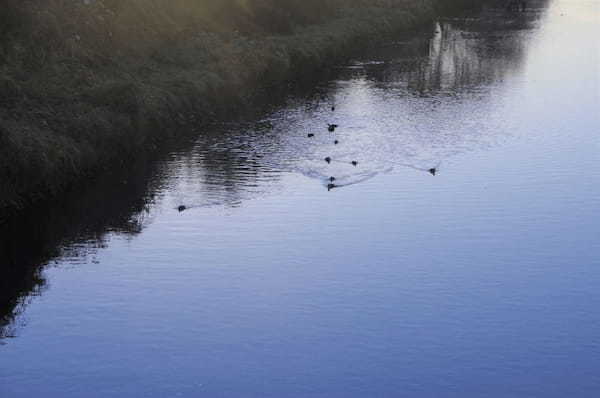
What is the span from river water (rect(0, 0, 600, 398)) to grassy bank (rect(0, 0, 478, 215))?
1.18m

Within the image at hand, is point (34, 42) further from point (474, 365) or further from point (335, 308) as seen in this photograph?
point (474, 365)

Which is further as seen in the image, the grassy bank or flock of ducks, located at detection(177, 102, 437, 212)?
the grassy bank

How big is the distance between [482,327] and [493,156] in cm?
1271

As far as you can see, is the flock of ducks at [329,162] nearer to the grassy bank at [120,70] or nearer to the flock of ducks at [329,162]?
the flock of ducks at [329,162]

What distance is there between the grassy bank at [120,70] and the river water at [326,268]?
3.88 ft

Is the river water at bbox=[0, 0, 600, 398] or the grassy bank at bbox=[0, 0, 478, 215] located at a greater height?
the grassy bank at bbox=[0, 0, 478, 215]

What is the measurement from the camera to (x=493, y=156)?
2927 centimetres

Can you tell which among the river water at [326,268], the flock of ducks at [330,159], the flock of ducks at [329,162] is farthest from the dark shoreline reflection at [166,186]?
the flock of ducks at [330,159]

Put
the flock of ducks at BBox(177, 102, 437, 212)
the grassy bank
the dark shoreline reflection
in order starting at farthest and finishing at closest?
the grassy bank → the flock of ducks at BBox(177, 102, 437, 212) → the dark shoreline reflection

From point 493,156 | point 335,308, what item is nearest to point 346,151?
point 493,156

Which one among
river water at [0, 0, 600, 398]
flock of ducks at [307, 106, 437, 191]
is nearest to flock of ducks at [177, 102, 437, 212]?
flock of ducks at [307, 106, 437, 191]

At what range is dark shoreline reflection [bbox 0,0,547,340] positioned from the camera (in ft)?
66.8

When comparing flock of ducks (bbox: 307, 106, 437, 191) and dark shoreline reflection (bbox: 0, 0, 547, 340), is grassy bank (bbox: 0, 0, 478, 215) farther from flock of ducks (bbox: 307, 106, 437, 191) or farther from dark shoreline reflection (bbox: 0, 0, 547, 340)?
flock of ducks (bbox: 307, 106, 437, 191)

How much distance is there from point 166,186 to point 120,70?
833 centimetres
